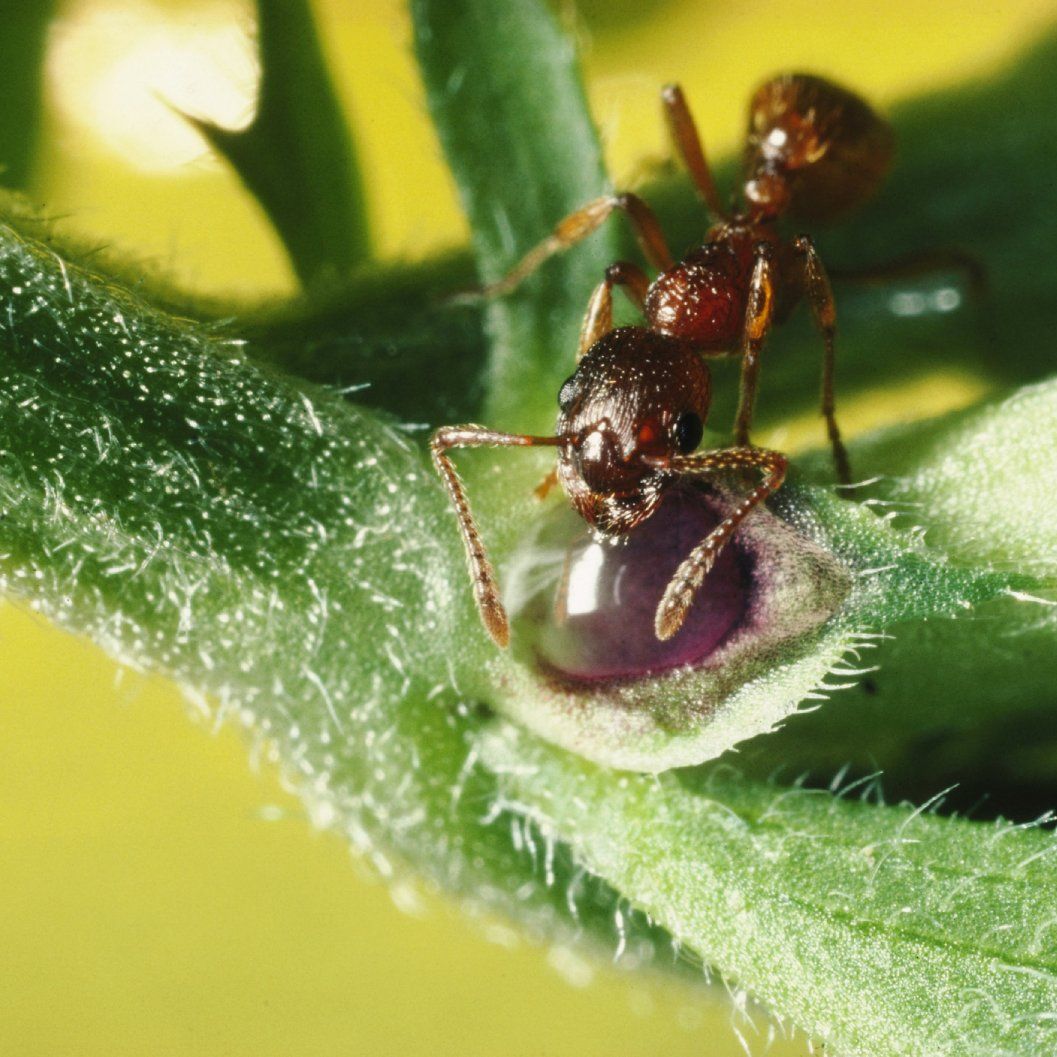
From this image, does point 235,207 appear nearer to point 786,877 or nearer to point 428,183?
point 428,183

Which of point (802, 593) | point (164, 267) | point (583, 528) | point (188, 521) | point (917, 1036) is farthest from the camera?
point (164, 267)

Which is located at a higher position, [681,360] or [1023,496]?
[681,360]

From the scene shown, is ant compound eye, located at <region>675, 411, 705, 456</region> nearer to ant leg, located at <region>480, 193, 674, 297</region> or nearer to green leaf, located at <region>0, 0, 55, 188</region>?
ant leg, located at <region>480, 193, 674, 297</region>

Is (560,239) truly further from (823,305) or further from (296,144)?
(823,305)

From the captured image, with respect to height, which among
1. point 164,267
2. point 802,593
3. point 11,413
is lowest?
point 802,593

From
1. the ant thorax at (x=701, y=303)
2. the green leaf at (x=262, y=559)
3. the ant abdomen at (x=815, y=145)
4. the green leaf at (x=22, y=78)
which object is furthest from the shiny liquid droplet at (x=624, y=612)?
the green leaf at (x=22, y=78)

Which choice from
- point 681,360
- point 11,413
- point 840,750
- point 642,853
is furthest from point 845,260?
point 11,413
